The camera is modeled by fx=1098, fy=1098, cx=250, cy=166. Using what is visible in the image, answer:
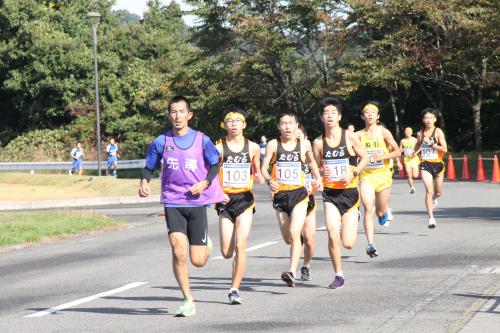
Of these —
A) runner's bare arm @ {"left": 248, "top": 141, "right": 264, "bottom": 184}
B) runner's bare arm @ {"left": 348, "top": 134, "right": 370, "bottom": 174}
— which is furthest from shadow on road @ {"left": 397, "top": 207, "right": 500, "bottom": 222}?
runner's bare arm @ {"left": 248, "top": 141, "right": 264, "bottom": 184}

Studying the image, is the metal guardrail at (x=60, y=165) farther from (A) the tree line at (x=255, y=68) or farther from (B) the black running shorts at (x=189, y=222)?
(B) the black running shorts at (x=189, y=222)

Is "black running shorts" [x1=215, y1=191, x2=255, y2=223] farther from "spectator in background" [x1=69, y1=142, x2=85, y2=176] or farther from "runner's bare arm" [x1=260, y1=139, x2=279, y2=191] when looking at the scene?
"spectator in background" [x1=69, y1=142, x2=85, y2=176]

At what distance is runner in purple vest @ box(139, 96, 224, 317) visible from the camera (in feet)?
31.8

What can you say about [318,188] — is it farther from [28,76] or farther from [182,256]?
[28,76]

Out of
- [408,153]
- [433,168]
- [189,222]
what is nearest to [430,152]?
[433,168]

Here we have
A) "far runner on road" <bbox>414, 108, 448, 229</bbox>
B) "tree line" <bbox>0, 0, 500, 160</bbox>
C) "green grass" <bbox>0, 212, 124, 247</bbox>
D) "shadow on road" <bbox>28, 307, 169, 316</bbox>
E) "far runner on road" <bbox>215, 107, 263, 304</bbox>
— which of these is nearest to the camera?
"shadow on road" <bbox>28, 307, 169, 316</bbox>

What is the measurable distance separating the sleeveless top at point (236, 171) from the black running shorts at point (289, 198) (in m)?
0.67

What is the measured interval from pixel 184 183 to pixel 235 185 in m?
1.34

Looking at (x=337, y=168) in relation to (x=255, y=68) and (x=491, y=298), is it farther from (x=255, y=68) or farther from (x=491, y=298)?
(x=255, y=68)

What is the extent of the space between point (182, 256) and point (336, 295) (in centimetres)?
192

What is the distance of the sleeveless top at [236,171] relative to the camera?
10984 millimetres

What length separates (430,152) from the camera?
62.5 ft

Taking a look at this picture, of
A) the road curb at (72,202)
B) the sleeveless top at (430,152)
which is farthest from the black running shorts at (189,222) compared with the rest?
the road curb at (72,202)

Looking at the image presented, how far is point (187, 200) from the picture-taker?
9.73m
